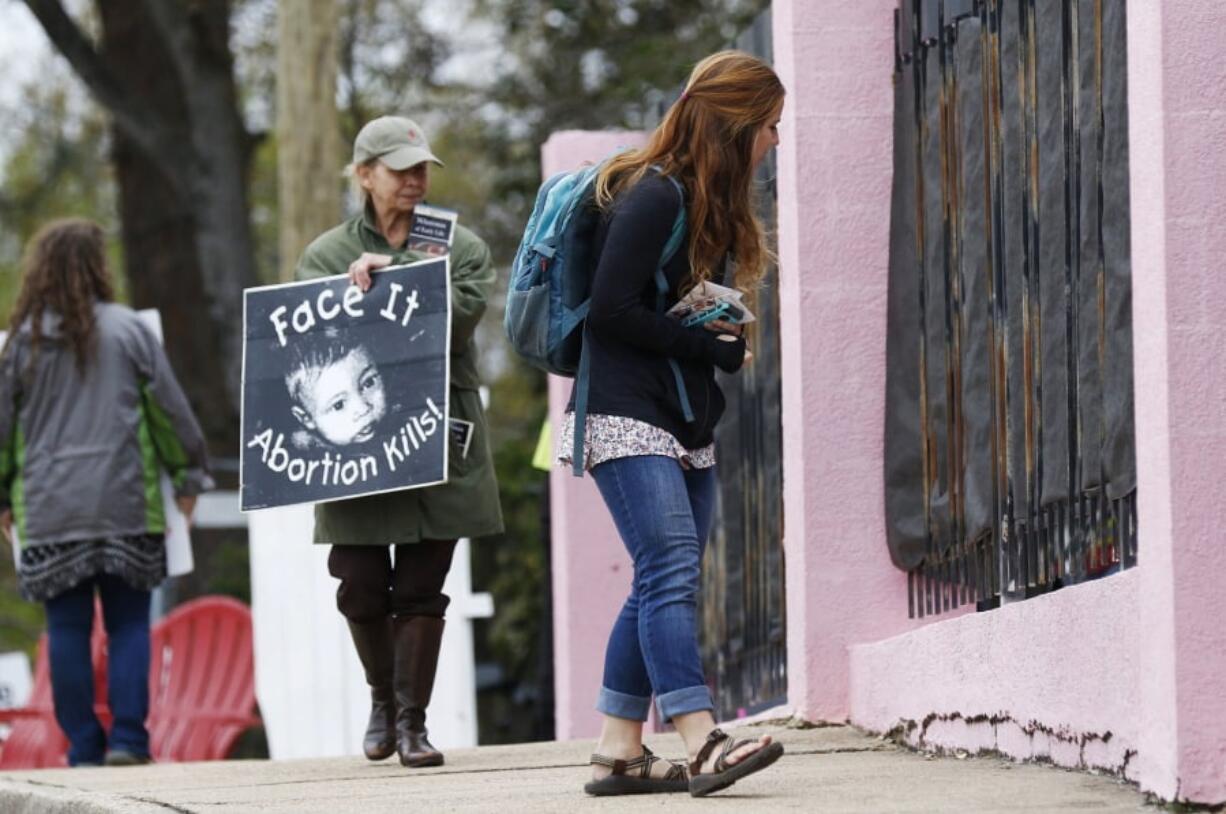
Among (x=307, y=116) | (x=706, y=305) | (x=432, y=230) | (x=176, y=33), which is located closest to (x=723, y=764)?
(x=706, y=305)

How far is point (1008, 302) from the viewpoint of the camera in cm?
597

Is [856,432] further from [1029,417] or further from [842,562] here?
[1029,417]

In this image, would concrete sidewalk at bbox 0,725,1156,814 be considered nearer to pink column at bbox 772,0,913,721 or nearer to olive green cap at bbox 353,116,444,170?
pink column at bbox 772,0,913,721

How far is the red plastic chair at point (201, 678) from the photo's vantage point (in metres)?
11.5

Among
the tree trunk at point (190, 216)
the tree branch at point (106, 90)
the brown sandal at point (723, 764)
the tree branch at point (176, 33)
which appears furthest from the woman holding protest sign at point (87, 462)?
the tree branch at point (176, 33)

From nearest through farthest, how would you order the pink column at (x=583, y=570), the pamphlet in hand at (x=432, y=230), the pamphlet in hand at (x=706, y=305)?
the pamphlet in hand at (x=706, y=305)
the pamphlet in hand at (x=432, y=230)
the pink column at (x=583, y=570)

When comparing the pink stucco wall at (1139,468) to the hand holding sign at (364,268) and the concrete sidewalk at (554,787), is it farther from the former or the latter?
the hand holding sign at (364,268)

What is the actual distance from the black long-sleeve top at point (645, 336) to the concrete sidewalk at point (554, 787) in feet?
2.78

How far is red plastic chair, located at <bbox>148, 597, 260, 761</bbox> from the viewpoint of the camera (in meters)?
11.5

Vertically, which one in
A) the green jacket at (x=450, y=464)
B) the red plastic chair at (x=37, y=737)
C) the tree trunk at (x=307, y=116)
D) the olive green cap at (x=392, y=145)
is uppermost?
the tree trunk at (x=307, y=116)

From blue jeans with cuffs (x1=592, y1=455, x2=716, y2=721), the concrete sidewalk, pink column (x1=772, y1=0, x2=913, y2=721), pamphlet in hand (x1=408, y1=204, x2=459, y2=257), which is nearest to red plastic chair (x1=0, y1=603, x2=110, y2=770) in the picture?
the concrete sidewalk

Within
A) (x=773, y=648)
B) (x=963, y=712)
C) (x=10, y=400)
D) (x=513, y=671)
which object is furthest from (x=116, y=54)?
(x=963, y=712)

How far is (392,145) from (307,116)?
21.0ft

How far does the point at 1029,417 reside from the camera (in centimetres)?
582
